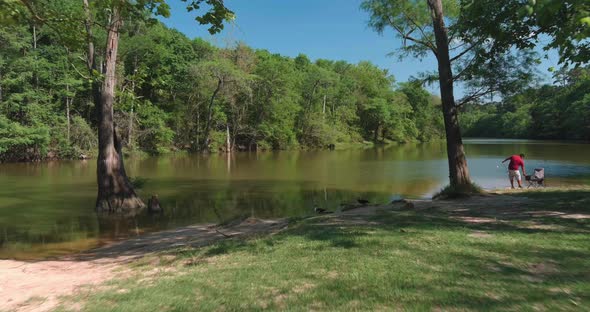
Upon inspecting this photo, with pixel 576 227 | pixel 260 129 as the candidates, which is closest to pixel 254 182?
pixel 576 227

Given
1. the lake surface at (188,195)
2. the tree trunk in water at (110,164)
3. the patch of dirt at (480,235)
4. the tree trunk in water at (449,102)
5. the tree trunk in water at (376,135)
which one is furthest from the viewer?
the tree trunk in water at (376,135)

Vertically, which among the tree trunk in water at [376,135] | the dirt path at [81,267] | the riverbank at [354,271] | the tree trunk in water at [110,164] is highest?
the tree trunk in water at [376,135]

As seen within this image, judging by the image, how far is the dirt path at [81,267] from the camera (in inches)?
207

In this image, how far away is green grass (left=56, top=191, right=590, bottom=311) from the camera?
396 cm

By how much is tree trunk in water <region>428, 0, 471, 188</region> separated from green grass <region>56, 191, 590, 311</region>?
659 cm

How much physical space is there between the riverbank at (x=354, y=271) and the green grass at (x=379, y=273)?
0.05 ft

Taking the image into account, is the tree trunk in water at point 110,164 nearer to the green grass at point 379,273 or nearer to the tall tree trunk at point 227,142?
the green grass at point 379,273

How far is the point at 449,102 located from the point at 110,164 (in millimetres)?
12096

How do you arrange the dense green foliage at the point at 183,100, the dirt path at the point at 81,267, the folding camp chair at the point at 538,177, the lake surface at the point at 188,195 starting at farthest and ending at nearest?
the dense green foliage at the point at 183,100 < the folding camp chair at the point at 538,177 < the lake surface at the point at 188,195 < the dirt path at the point at 81,267

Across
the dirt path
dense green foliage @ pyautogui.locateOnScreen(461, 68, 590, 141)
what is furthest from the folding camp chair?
the dirt path

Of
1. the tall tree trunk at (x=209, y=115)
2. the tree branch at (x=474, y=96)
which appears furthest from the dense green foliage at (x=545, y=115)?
the tall tree trunk at (x=209, y=115)

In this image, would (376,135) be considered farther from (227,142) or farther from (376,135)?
(227,142)

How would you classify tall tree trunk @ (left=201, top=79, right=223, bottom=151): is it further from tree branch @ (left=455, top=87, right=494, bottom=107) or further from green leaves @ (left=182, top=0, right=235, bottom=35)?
green leaves @ (left=182, top=0, right=235, bottom=35)

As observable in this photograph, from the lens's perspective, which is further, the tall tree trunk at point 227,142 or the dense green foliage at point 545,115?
the tall tree trunk at point 227,142
